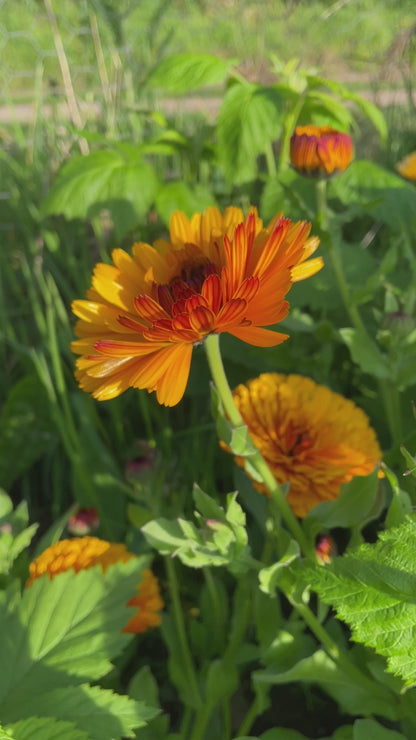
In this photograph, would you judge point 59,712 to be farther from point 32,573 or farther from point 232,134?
point 232,134

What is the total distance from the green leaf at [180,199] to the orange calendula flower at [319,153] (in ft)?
0.92

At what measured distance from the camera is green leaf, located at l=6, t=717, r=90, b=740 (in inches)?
18.4

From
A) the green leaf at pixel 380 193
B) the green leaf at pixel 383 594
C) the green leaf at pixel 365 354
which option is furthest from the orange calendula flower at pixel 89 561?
the green leaf at pixel 380 193

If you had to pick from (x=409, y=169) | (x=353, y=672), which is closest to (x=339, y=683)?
(x=353, y=672)

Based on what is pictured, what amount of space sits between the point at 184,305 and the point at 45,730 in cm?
32

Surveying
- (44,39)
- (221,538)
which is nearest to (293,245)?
(221,538)

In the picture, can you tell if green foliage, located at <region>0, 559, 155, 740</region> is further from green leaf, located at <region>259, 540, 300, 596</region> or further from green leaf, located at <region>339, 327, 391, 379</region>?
green leaf, located at <region>339, 327, 391, 379</region>

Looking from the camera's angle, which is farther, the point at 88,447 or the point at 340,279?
the point at 88,447

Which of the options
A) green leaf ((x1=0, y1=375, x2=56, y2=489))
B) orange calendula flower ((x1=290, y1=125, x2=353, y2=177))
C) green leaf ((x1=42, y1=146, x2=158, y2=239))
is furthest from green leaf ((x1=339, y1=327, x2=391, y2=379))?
green leaf ((x1=0, y1=375, x2=56, y2=489))

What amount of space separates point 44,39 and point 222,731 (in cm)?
260

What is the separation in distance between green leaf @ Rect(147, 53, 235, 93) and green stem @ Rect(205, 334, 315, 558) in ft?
2.08

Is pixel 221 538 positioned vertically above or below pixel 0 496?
below

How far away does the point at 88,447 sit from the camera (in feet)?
3.38

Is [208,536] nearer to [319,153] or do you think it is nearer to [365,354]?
[365,354]
